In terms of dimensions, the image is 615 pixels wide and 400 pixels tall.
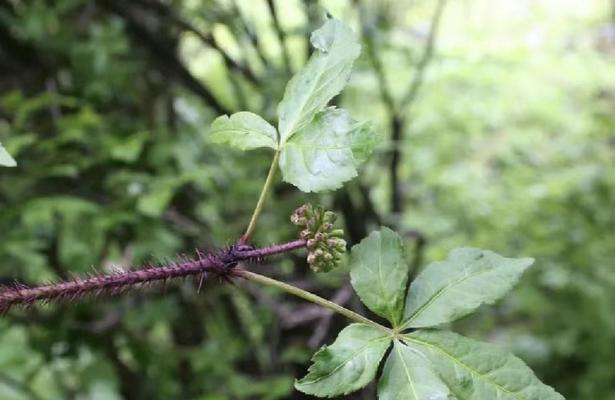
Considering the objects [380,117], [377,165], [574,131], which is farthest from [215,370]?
[574,131]

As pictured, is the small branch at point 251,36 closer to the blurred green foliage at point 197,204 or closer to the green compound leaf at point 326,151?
the blurred green foliage at point 197,204

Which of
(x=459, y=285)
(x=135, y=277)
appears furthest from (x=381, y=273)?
(x=135, y=277)

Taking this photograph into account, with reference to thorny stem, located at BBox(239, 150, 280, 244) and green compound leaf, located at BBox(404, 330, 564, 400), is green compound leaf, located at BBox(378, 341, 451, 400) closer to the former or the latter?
green compound leaf, located at BBox(404, 330, 564, 400)

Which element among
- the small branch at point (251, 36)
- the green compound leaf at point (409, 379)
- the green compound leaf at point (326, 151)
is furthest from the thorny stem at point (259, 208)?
the small branch at point (251, 36)

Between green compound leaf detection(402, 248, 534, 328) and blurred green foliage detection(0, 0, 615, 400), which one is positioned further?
blurred green foliage detection(0, 0, 615, 400)

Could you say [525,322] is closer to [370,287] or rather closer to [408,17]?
[408,17]

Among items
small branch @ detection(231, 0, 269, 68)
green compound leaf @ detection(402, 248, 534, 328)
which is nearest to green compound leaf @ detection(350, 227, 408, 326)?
green compound leaf @ detection(402, 248, 534, 328)
